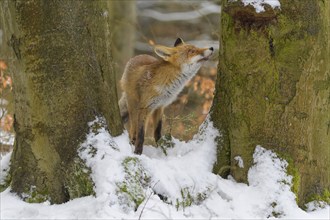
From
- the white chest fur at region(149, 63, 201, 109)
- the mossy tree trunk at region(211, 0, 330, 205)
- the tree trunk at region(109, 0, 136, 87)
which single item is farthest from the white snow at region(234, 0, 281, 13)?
the tree trunk at region(109, 0, 136, 87)

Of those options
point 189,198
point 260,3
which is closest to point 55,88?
point 189,198

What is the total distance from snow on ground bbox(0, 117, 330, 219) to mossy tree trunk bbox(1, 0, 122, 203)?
12 centimetres

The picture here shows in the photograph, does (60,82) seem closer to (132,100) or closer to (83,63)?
(83,63)

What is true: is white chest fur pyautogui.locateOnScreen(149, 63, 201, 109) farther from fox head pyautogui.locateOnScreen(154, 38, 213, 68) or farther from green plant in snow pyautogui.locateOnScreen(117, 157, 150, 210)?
green plant in snow pyautogui.locateOnScreen(117, 157, 150, 210)

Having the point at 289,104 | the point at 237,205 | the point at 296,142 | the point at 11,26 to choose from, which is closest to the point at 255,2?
the point at 289,104

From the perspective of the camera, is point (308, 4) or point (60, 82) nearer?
point (60, 82)

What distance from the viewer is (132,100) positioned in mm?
4992

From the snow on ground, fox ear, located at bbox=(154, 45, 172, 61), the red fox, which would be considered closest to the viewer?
the snow on ground

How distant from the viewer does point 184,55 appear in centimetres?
500

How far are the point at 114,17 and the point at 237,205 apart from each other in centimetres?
942

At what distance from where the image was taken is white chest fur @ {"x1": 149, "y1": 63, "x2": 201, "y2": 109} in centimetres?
490

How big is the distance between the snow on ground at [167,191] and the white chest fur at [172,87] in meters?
0.96

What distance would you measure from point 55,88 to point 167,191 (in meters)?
1.11

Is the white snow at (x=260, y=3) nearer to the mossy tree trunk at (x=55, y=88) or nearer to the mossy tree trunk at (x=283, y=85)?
the mossy tree trunk at (x=283, y=85)
